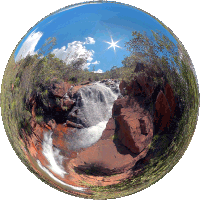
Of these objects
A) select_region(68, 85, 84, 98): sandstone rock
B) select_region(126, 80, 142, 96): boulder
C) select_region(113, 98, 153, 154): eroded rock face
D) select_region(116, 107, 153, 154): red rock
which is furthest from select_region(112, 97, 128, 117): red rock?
select_region(68, 85, 84, 98): sandstone rock

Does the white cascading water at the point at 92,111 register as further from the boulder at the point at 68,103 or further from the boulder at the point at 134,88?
the boulder at the point at 134,88

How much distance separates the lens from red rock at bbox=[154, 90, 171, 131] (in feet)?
18.1

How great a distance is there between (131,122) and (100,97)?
968 mm

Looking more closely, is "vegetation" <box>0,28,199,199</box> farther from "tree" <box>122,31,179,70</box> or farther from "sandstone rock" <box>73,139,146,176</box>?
"sandstone rock" <box>73,139,146,176</box>

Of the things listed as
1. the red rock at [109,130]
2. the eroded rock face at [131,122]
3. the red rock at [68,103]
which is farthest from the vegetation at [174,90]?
the red rock at [68,103]

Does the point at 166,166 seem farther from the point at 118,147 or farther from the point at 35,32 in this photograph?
the point at 35,32

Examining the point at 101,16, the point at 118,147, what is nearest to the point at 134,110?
the point at 118,147

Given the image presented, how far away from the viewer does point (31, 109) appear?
5.67m

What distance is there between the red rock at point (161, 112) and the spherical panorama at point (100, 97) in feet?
0.08

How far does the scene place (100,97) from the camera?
530cm

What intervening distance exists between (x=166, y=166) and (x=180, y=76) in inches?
101

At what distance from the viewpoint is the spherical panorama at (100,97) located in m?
5.32

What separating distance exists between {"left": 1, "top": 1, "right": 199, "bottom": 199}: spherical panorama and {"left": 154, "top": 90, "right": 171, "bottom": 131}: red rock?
1.0 inches

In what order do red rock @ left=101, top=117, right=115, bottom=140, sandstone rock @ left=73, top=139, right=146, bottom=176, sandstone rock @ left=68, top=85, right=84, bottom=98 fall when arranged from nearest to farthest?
1. sandstone rock @ left=68, top=85, right=84, bottom=98
2. red rock @ left=101, top=117, right=115, bottom=140
3. sandstone rock @ left=73, top=139, right=146, bottom=176
